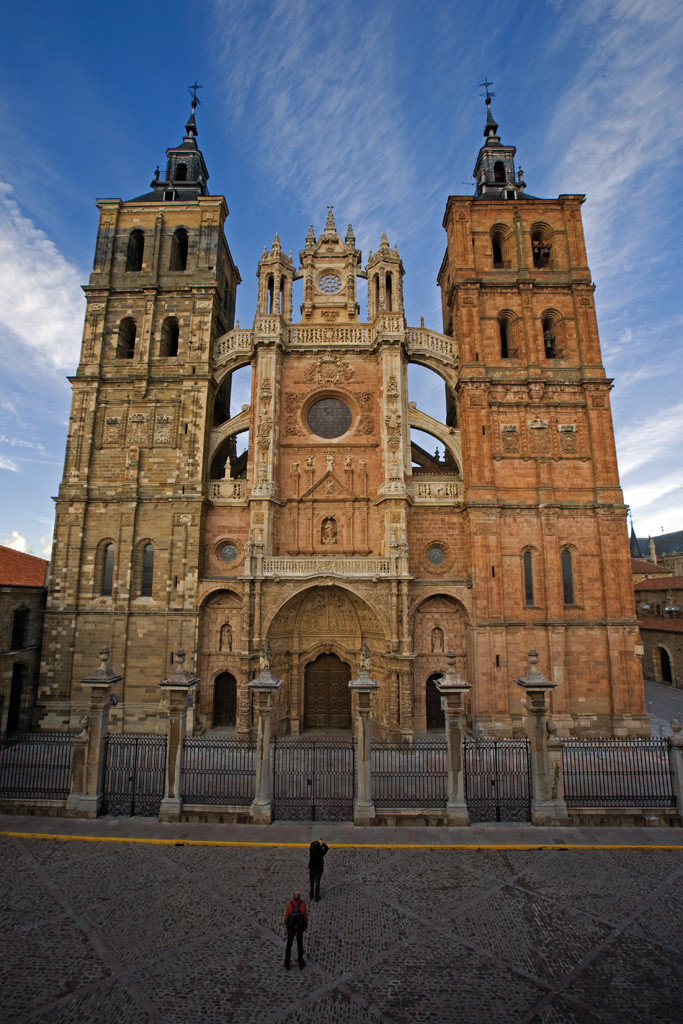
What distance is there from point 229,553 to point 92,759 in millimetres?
12087

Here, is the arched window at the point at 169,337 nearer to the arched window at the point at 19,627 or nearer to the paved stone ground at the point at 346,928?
the arched window at the point at 19,627

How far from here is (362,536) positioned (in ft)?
80.2

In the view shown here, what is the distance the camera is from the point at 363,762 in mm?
13062

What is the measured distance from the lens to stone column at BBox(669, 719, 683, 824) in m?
13.1

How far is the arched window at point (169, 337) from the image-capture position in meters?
26.9

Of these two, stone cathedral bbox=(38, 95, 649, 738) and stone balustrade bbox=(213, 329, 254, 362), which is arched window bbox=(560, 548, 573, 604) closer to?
stone cathedral bbox=(38, 95, 649, 738)

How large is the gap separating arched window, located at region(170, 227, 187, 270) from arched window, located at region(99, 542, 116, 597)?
16.1m

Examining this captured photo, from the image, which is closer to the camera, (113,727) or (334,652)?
(113,727)

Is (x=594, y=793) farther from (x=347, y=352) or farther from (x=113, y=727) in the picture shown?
(x=347, y=352)

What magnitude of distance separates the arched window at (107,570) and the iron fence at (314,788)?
1136cm

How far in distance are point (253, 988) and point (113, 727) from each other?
17.0 meters

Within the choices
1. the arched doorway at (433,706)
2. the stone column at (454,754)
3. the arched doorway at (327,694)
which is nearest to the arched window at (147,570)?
the arched doorway at (327,694)

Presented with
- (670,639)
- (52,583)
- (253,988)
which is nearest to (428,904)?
(253,988)

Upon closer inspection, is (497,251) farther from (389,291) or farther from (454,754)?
(454,754)
